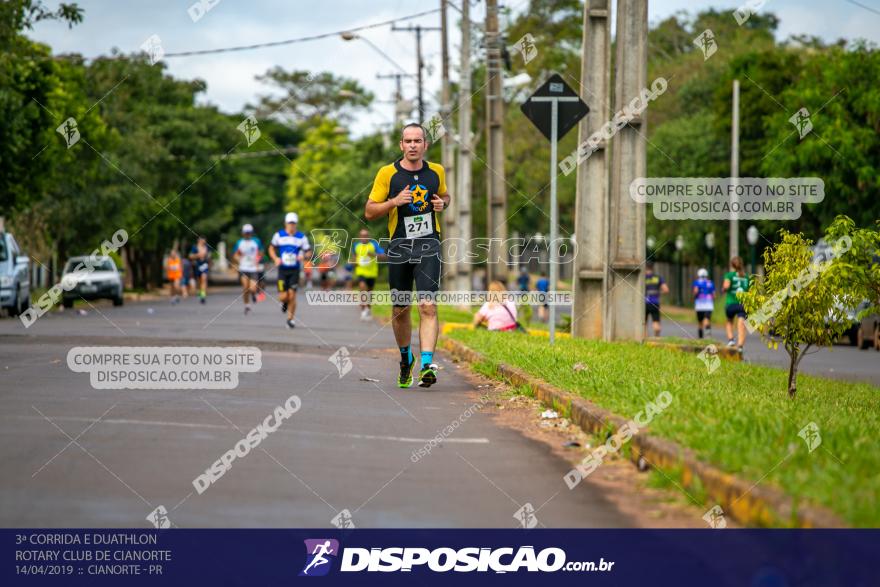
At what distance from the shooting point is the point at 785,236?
12.2 meters

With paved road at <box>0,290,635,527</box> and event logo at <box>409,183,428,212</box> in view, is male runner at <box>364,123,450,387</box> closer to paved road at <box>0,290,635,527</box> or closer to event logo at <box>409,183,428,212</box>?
event logo at <box>409,183,428,212</box>

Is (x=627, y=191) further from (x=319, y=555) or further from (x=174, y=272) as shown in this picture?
(x=174, y=272)

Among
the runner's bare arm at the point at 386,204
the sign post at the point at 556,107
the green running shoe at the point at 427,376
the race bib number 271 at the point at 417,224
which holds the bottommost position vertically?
the green running shoe at the point at 427,376

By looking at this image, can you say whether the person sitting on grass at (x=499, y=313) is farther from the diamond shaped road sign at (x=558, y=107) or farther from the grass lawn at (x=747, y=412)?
the diamond shaped road sign at (x=558, y=107)

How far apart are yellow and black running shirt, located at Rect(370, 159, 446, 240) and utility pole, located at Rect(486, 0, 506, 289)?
18911mm

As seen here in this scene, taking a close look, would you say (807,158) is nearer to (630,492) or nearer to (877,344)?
(877,344)

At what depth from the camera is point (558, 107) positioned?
16609 millimetres

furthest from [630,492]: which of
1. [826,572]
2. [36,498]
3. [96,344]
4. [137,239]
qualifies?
[137,239]

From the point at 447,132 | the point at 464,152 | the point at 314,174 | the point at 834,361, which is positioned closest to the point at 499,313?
the point at 834,361

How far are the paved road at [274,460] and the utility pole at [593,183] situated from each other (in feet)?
22.9

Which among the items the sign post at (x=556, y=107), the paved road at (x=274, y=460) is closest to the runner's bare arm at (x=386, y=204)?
the paved road at (x=274, y=460)

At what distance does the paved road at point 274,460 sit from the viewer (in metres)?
6.30

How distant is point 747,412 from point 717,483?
2446mm

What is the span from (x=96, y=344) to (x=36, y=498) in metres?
11.5
